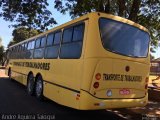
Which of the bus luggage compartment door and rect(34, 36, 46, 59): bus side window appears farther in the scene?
rect(34, 36, 46, 59): bus side window

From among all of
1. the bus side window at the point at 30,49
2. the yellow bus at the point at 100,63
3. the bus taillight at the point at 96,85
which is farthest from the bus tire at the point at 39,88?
the bus taillight at the point at 96,85

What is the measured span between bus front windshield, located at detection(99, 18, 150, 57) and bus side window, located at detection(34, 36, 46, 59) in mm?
4453

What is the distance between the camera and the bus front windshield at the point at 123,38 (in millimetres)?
8742

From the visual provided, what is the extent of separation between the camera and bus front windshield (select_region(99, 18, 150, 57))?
8742 millimetres

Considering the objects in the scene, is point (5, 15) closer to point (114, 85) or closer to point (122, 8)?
point (122, 8)

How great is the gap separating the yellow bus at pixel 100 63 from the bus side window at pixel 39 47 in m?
2.02

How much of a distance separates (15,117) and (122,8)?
8.57 m

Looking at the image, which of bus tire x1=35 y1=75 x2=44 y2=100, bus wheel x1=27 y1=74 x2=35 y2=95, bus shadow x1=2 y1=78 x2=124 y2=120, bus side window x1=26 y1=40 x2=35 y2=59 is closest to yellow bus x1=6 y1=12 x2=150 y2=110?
bus shadow x1=2 y1=78 x2=124 y2=120

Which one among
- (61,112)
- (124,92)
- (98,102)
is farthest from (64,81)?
(124,92)

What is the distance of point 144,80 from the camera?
9672mm

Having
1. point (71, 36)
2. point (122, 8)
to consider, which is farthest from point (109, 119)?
point (122, 8)

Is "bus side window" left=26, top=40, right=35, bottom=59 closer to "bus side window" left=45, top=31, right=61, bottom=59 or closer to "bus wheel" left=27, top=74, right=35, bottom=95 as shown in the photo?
"bus wheel" left=27, top=74, right=35, bottom=95

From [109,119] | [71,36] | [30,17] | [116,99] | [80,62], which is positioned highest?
[30,17]

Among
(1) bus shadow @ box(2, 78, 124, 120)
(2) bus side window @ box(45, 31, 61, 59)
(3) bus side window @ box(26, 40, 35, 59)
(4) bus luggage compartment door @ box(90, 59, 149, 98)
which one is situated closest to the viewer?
(4) bus luggage compartment door @ box(90, 59, 149, 98)
